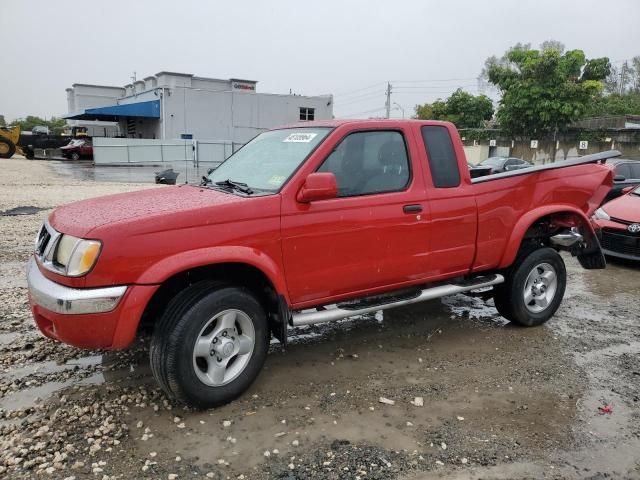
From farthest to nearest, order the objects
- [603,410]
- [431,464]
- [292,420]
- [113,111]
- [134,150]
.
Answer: [113,111] < [134,150] < [603,410] < [292,420] < [431,464]

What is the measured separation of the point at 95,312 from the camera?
3102 millimetres

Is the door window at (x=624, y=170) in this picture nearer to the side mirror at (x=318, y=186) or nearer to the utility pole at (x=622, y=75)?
the side mirror at (x=318, y=186)

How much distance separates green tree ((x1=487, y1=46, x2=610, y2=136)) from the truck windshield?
3221 centimetres

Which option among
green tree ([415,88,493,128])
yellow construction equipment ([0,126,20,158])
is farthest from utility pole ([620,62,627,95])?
yellow construction equipment ([0,126,20,158])

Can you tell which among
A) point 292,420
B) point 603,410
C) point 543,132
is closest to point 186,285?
point 292,420

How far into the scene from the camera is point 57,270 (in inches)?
128

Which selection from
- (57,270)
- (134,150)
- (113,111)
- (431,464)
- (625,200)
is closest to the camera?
(431,464)

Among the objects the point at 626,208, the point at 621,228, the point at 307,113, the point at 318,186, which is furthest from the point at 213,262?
the point at 307,113

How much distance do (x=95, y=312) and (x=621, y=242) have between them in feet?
25.8

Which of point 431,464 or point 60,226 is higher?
point 60,226

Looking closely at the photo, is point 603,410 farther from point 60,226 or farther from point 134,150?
point 134,150

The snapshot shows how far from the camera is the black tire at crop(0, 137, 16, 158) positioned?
3316cm

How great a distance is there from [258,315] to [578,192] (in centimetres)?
357

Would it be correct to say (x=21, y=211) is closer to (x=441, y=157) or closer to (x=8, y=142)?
(x=441, y=157)
